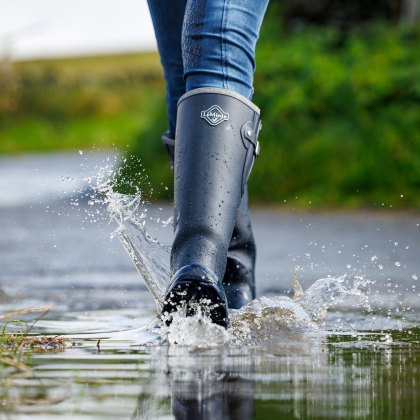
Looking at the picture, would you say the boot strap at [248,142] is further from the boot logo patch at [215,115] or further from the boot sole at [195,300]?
the boot sole at [195,300]

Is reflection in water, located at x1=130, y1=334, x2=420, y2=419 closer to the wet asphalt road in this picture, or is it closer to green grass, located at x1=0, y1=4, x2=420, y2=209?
the wet asphalt road

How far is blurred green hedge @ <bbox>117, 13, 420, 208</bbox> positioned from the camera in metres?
9.81

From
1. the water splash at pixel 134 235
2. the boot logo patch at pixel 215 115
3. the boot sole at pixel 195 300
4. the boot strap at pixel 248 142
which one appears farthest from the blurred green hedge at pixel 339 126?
the boot sole at pixel 195 300

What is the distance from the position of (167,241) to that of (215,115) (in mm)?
4498

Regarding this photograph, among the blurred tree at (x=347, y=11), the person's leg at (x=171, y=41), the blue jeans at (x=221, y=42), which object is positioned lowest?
the blue jeans at (x=221, y=42)

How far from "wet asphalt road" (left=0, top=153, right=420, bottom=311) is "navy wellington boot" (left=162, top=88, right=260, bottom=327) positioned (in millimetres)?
539

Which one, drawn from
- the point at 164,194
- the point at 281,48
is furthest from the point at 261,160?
the point at 281,48

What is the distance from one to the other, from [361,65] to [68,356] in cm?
906

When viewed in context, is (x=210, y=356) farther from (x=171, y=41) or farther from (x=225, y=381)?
(x=171, y=41)

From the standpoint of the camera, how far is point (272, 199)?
34.3ft

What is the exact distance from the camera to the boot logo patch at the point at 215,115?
110 inches

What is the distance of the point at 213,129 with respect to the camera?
110 inches

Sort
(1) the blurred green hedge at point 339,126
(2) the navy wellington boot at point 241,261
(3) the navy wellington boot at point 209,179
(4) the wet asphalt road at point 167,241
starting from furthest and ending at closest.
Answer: (1) the blurred green hedge at point 339,126 < (4) the wet asphalt road at point 167,241 < (2) the navy wellington boot at point 241,261 < (3) the navy wellington boot at point 209,179

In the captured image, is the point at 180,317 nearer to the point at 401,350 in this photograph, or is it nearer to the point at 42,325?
the point at 401,350
